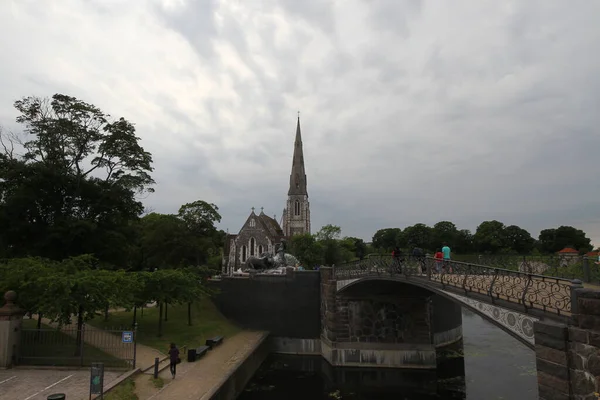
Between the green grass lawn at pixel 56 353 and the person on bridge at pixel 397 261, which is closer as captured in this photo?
the green grass lawn at pixel 56 353

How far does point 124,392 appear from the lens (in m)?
13.6

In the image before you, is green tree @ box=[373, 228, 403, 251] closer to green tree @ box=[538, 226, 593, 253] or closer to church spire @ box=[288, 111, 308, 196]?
green tree @ box=[538, 226, 593, 253]

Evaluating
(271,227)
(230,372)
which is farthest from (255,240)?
(230,372)

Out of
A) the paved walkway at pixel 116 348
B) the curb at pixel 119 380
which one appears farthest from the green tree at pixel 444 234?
the curb at pixel 119 380

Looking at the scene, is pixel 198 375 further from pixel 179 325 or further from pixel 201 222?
pixel 201 222

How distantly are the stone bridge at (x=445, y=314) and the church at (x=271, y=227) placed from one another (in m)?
33.9

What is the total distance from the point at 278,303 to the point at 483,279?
64.8ft

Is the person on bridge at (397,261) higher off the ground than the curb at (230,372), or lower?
higher

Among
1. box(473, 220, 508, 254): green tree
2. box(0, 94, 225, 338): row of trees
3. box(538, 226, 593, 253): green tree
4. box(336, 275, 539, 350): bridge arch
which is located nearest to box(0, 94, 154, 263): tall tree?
box(0, 94, 225, 338): row of trees

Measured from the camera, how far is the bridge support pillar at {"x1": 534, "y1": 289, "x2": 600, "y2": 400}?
304 inches

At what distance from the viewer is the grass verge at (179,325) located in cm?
2399

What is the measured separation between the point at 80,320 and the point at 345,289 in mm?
15119

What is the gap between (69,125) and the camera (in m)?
26.5

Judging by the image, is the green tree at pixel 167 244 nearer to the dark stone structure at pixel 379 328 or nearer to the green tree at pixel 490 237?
the dark stone structure at pixel 379 328
